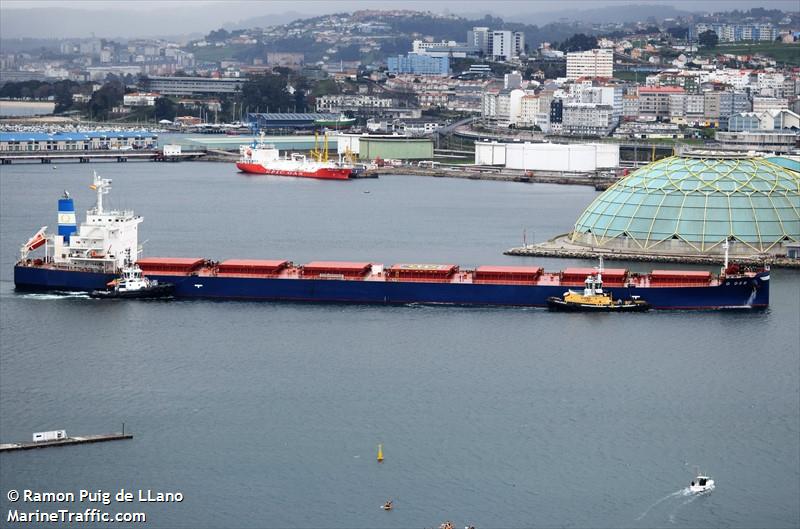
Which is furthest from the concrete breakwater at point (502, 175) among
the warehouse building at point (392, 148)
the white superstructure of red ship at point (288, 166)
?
the warehouse building at point (392, 148)

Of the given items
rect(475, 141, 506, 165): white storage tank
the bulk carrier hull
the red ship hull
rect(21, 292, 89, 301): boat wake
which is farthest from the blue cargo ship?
rect(475, 141, 506, 165): white storage tank

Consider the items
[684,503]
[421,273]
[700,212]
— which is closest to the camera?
[684,503]

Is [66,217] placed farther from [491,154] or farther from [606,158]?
[491,154]

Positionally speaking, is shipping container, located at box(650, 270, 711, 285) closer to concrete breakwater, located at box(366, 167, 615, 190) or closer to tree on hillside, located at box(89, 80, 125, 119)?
concrete breakwater, located at box(366, 167, 615, 190)

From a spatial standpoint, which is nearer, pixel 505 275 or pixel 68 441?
pixel 68 441

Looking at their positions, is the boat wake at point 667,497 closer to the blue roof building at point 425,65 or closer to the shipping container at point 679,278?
the shipping container at point 679,278

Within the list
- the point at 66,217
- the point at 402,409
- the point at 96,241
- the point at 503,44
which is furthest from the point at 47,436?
the point at 503,44

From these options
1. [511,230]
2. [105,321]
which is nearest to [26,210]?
[511,230]
